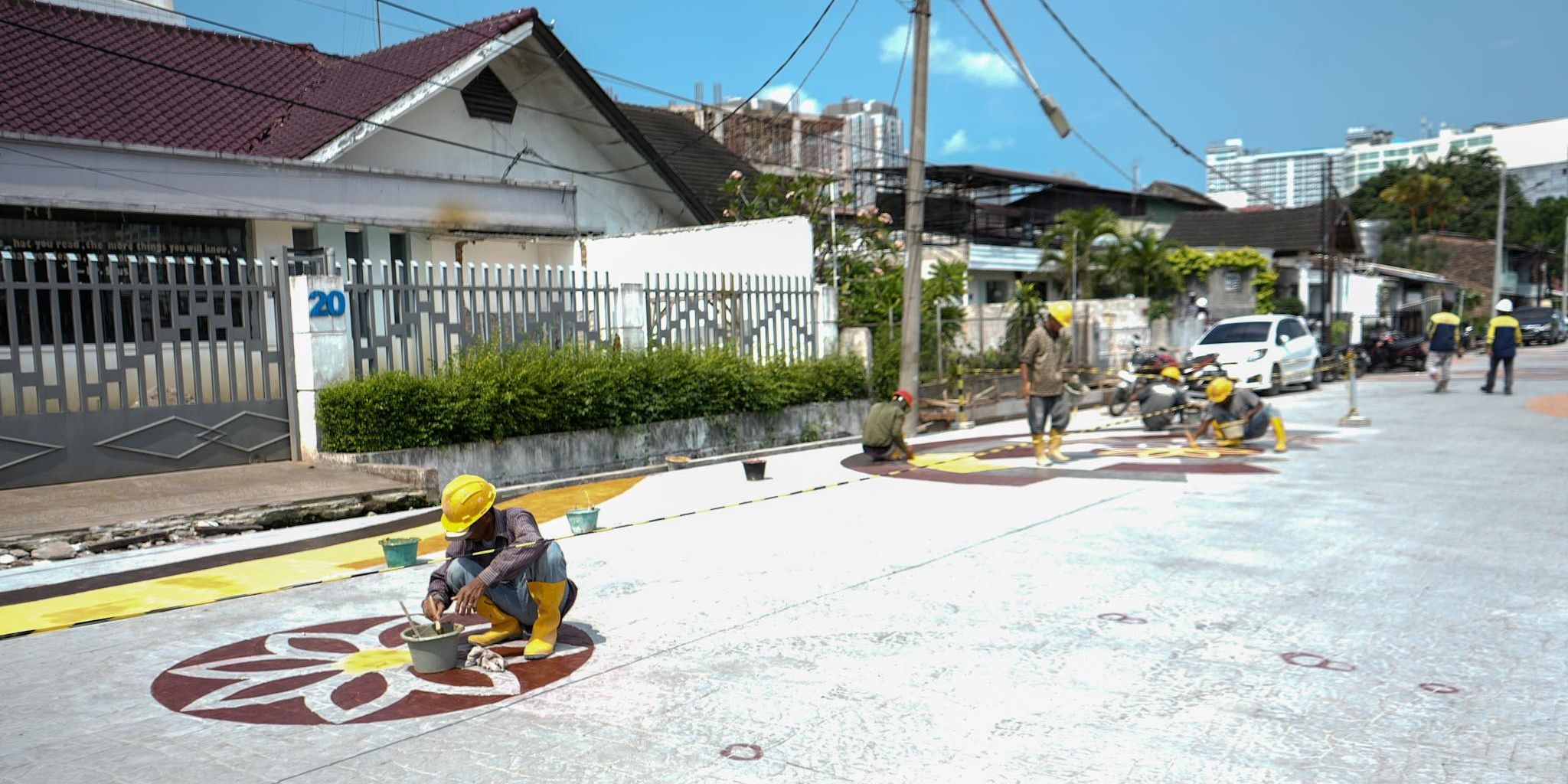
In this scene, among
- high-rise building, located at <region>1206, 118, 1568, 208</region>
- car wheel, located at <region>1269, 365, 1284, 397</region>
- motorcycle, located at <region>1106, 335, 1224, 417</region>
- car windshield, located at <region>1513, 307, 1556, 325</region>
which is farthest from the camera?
high-rise building, located at <region>1206, 118, 1568, 208</region>

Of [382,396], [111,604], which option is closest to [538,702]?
[111,604]

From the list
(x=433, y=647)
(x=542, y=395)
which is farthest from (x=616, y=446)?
(x=433, y=647)

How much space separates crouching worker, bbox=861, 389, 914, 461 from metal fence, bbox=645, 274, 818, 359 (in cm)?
291

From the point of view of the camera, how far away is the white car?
23.4 m

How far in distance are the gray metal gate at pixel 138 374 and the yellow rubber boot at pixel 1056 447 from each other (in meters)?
8.69

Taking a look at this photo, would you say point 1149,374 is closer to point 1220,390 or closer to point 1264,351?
A: point 1264,351

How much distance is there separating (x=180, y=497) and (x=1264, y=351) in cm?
2056

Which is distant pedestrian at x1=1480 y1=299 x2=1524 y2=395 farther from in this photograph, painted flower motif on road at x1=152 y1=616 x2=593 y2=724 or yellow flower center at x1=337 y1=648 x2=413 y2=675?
yellow flower center at x1=337 y1=648 x2=413 y2=675

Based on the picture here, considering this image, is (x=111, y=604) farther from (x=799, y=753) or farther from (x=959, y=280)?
(x=959, y=280)

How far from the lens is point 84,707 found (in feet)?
17.4

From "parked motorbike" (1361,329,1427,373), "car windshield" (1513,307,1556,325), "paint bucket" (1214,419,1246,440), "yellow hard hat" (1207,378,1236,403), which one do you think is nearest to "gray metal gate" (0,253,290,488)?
"yellow hard hat" (1207,378,1236,403)

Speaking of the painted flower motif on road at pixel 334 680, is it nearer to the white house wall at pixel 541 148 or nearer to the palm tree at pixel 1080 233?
the white house wall at pixel 541 148

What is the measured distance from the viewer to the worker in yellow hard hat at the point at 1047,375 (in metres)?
13.3

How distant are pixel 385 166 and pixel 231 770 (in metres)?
14.7
